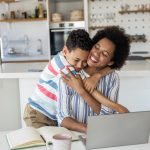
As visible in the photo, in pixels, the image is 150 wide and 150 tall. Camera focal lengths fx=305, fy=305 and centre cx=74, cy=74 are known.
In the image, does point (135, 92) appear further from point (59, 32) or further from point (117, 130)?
point (59, 32)

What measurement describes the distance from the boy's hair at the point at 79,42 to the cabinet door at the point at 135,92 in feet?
4.23

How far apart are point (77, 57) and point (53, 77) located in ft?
0.63

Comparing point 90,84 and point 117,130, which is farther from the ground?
point 90,84

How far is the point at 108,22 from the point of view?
5121mm

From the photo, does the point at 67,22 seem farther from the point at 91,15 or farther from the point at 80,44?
the point at 80,44

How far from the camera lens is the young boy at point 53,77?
65.2 inches

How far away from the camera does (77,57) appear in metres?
1.66

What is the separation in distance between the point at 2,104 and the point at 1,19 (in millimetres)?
2725

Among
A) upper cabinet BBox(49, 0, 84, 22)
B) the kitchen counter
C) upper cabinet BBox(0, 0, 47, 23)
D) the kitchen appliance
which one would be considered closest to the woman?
the kitchen counter

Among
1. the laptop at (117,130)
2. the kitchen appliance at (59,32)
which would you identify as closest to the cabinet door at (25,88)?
the laptop at (117,130)

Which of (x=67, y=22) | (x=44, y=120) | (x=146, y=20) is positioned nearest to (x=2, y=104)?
(x=44, y=120)

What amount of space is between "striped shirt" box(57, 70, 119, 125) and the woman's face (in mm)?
112

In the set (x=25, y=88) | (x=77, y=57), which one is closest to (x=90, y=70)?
(x=77, y=57)

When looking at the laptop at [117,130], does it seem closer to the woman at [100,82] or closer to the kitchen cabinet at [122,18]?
the woman at [100,82]
